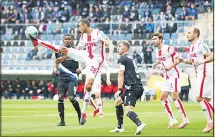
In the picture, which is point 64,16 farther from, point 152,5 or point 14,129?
point 14,129

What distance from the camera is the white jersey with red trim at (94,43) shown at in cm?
1814

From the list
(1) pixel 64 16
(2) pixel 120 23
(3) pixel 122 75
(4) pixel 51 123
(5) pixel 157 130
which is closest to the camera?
(3) pixel 122 75

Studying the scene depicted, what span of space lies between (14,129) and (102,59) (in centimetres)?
380

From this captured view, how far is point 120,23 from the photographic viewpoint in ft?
146

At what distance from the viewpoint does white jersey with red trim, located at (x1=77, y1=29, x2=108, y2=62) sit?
18.1 metres

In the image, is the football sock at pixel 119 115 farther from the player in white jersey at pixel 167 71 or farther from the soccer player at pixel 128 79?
the player in white jersey at pixel 167 71

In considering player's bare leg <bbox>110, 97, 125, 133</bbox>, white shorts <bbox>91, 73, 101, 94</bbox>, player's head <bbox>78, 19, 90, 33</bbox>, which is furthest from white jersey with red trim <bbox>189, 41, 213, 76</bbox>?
white shorts <bbox>91, 73, 101, 94</bbox>

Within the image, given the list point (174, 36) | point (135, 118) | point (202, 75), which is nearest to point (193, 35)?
point (202, 75)

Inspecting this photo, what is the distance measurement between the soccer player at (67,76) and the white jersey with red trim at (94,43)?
0.56m

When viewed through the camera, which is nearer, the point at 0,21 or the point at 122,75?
the point at 122,75

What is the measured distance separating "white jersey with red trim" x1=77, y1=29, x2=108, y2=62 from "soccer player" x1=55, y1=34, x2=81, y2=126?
1.83ft

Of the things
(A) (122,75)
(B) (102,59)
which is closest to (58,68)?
(B) (102,59)

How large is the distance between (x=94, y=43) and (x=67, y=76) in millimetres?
1229

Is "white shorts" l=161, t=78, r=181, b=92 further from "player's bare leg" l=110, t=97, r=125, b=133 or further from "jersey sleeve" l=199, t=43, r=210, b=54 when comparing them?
"player's bare leg" l=110, t=97, r=125, b=133
